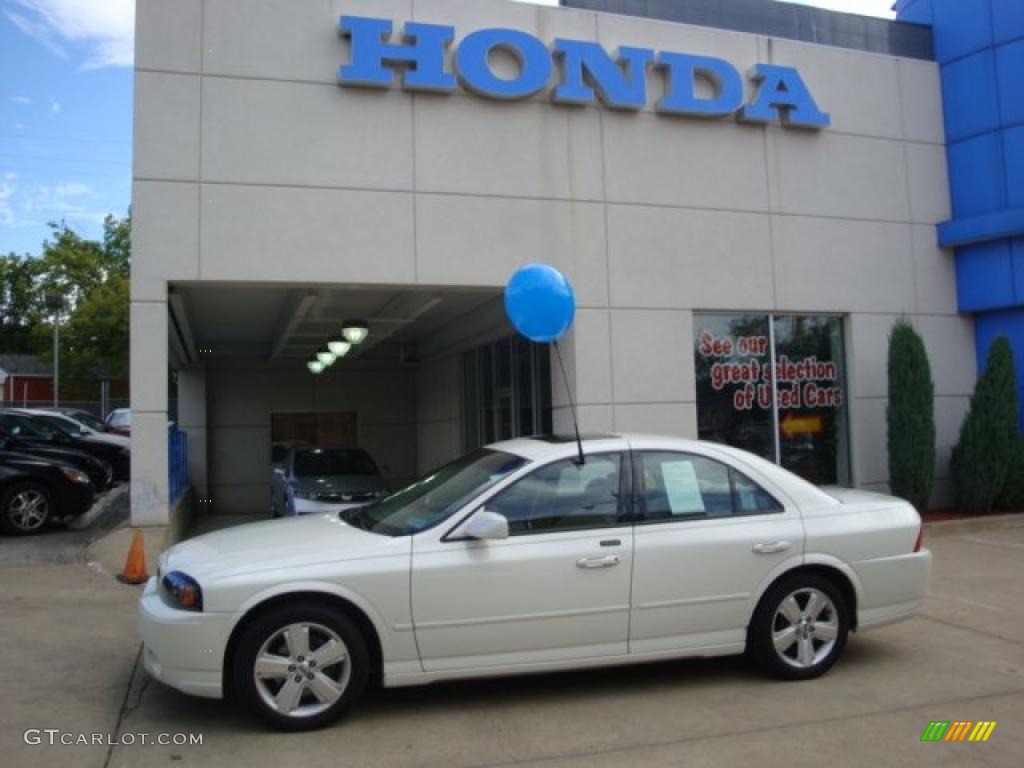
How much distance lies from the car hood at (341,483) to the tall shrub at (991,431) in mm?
8341

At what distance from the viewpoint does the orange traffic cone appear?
834cm

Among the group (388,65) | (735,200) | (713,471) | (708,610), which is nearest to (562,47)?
(388,65)

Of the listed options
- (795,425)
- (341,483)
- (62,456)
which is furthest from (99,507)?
(795,425)

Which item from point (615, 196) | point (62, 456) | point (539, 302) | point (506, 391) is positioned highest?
point (615, 196)

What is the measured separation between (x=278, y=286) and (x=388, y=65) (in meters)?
3.00

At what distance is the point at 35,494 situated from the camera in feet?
37.4

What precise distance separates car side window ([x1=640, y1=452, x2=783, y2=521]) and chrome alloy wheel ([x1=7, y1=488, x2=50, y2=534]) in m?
9.24

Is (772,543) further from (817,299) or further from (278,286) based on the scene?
(817,299)

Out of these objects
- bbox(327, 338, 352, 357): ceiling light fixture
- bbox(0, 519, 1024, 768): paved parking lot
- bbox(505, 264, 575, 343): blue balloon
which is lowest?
bbox(0, 519, 1024, 768): paved parking lot

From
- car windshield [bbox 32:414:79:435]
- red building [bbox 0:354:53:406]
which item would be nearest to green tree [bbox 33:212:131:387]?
red building [bbox 0:354:53:406]

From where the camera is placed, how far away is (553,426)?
38.5 feet

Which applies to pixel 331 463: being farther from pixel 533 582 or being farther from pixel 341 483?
pixel 533 582

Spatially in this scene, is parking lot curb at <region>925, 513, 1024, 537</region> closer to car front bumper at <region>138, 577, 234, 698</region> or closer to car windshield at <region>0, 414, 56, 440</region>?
car front bumper at <region>138, 577, 234, 698</region>

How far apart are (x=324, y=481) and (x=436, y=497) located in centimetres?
766
